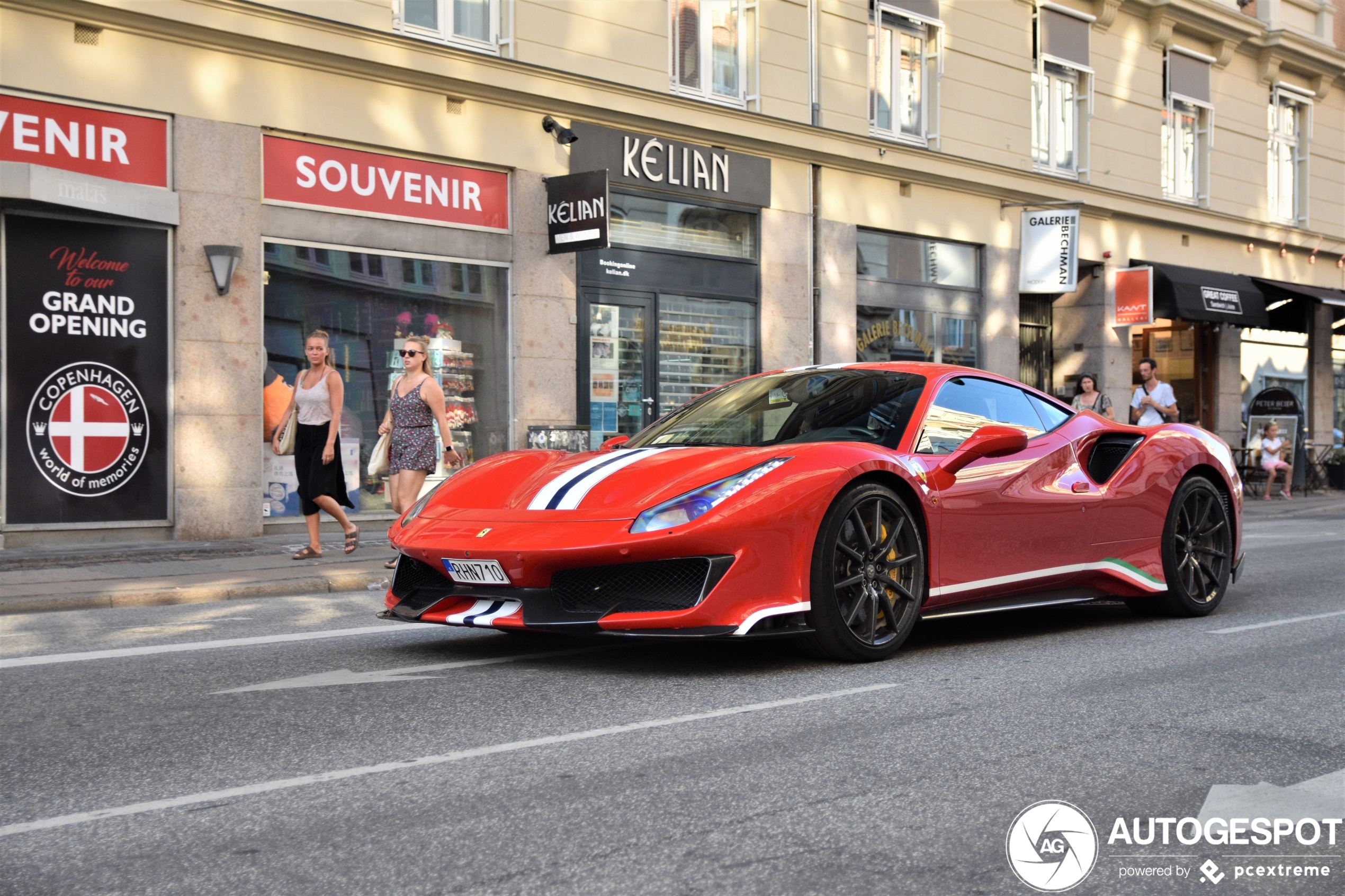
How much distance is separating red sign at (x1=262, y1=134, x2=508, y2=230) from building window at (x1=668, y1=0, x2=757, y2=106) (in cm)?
318

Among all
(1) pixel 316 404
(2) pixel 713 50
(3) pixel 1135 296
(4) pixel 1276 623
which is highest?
(2) pixel 713 50

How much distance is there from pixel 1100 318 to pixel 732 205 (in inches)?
343

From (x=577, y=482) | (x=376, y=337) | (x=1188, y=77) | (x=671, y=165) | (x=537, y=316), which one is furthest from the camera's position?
(x=1188, y=77)

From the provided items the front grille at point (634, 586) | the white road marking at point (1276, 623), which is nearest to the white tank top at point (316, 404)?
the front grille at point (634, 586)

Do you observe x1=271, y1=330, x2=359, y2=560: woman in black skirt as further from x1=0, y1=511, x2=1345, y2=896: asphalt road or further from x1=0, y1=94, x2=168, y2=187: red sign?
x1=0, y1=511, x2=1345, y2=896: asphalt road

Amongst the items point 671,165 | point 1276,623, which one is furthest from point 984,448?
point 671,165

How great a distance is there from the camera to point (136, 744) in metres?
4.24

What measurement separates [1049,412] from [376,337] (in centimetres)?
863

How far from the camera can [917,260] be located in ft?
65.1

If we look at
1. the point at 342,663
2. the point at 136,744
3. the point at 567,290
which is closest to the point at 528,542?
the point at 342,663

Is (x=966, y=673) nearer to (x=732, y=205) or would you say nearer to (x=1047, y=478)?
(x=1047, y=478)

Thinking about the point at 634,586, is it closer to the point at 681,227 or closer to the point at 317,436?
the point at 317,436

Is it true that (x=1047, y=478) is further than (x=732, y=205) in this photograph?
No

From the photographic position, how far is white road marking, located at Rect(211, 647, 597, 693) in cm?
528
